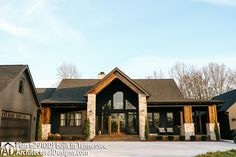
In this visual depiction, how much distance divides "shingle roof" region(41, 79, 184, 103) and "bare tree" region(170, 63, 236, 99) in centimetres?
1438

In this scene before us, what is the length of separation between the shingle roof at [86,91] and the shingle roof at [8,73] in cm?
512

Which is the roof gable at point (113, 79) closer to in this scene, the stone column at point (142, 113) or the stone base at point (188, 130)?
the stone column at point (142, 113)

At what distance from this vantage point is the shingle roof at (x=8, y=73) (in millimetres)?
15337

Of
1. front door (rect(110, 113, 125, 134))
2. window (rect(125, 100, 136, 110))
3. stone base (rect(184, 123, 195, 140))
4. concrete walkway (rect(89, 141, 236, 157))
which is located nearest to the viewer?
concrete walkway (rect(89, 141, 236, 157))

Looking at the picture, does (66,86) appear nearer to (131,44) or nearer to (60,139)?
(60,139)

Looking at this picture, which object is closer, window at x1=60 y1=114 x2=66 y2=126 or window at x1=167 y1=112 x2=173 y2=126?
window at x1=60 y1=114 x2=66 y2=126

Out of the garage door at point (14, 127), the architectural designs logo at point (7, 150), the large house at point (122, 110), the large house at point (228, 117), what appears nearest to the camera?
the architectural designs logo at point (7, 150)

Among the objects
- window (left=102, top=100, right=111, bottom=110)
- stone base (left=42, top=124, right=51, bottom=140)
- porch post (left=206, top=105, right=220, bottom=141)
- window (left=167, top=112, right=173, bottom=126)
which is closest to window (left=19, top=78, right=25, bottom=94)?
stone base (left=42, top=124, right=51, bottom=140)

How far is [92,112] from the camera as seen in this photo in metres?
21.2

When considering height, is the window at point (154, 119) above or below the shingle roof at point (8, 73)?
below

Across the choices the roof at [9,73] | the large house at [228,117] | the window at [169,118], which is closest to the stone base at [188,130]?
the window at [169,118]

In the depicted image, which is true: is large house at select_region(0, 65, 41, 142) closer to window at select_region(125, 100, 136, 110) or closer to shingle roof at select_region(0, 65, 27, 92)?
shingle roof at select_region(0, 65, 27, 92)

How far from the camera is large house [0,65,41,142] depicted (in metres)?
15.1

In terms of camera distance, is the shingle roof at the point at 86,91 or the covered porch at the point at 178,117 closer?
the covered porch at the point at 178,117
